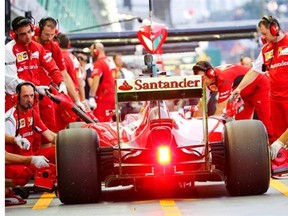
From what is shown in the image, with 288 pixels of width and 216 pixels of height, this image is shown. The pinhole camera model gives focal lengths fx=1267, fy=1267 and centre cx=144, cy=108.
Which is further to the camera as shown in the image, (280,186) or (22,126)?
(22,126)

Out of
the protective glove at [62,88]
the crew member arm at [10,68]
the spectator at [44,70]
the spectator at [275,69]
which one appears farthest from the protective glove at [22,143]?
the spectator at [275,69]

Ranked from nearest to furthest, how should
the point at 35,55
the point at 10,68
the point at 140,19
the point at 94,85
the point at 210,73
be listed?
the point at 10,68, the point at 35,55, the point at 210,73, the point at 94,85, the point at 140,19

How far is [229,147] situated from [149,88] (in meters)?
0.93

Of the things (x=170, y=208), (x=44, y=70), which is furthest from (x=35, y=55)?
(x=170, y=208)

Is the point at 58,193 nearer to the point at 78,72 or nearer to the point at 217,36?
the point at 78,72

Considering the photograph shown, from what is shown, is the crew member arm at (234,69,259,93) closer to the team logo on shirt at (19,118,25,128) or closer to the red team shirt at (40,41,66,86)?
the red team shirt at (40,41,66,86)

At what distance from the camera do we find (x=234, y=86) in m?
17.3

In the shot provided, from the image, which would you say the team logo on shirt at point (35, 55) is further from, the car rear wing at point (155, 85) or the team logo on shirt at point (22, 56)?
the car rear wing at point (155, 85)

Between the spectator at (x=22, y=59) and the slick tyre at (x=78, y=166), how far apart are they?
267 centimetres

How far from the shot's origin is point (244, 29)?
24.8 metres

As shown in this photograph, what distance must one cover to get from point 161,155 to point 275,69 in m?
4.54

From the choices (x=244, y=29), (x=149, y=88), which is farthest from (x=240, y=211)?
(x=244, y=29)

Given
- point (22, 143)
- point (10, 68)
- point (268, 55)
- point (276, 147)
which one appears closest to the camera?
point (22, 143)

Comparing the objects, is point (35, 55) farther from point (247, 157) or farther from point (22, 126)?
point (247, 157)
